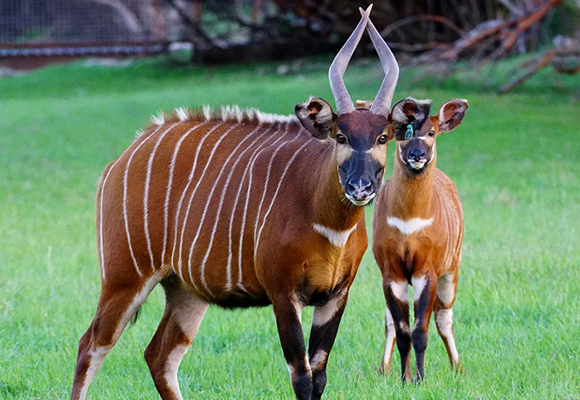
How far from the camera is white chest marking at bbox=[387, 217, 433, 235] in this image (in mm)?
4996

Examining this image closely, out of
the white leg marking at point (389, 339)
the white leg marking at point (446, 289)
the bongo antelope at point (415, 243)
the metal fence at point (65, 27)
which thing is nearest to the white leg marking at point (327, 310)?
the bongo antelope at point (415, 243)

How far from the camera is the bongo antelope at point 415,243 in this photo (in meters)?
4.89

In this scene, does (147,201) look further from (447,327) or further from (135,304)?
(447,327)

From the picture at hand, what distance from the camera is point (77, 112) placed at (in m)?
18.9

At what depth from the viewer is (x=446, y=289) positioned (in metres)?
5.38

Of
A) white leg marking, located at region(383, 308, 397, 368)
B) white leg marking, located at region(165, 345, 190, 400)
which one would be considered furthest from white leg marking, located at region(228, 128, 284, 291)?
white leg marking, located at region(383, 308, 397, 368)

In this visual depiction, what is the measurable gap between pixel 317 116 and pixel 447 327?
5.86ft

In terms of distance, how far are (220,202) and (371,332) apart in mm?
1742

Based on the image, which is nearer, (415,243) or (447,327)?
(415,243)

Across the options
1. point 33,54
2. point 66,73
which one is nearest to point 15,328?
point 66,73

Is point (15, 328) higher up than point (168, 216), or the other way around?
point (168, 216)

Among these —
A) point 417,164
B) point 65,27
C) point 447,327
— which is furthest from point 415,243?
point 65,27

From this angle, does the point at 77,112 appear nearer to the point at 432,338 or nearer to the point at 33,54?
the point at 33,54

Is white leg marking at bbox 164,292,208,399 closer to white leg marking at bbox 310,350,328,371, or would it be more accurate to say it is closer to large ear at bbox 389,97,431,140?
white leg marking at bbox 310,350,328,371
